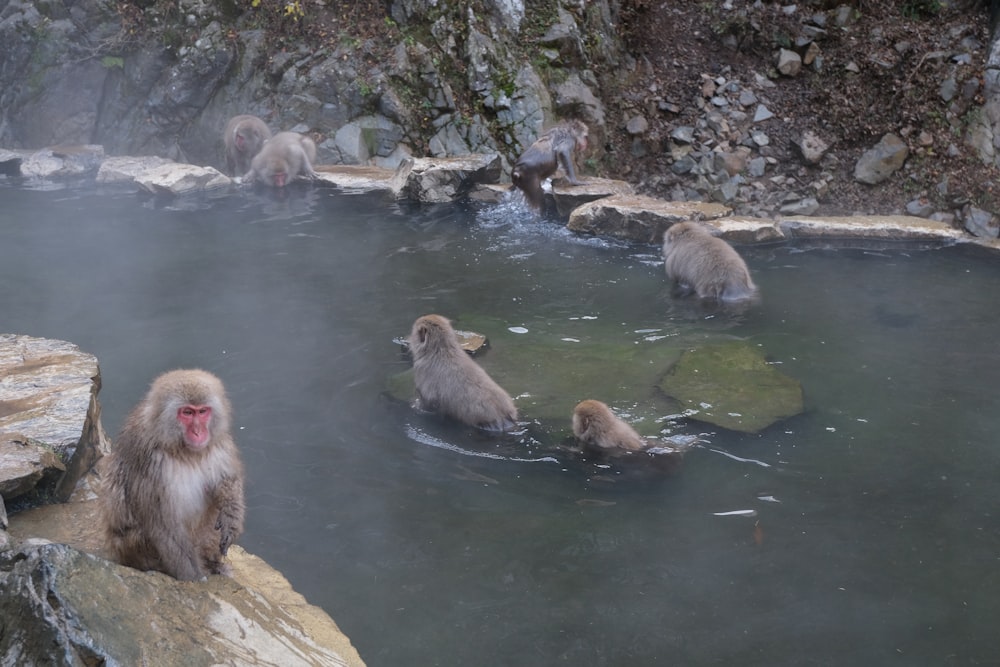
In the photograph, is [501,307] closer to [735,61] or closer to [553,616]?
[553,616]

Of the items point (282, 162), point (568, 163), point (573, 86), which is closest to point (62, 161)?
point (282, 162)

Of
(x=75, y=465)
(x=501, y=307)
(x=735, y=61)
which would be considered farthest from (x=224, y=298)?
(x=735, y=61)

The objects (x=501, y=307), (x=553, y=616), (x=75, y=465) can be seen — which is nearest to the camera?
(x=553, y=616)

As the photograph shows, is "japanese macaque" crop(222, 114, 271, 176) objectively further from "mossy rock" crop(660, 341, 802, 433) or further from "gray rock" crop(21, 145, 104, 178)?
"mossy rock" crop(660, 341, 802, 433)

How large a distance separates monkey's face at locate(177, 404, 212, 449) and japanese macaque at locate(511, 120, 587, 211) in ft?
24.7

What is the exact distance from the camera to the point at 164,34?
44.3 feet

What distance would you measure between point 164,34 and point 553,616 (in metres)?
12.4

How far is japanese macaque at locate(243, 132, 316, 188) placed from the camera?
10.9 metres

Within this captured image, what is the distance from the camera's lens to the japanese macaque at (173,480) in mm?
2967

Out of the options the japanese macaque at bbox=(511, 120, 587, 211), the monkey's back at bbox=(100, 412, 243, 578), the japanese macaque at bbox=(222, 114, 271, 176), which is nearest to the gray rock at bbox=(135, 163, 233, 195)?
the japanese macaque at bbox=(222, 114, 271, 176)

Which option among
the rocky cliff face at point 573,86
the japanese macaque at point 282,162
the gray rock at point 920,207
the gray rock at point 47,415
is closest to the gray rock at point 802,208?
the rocky cliff face at point 573,86

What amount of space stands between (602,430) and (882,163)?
25.0ft

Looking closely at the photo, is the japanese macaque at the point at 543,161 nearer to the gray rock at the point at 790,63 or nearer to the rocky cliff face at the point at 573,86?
the rocky cliff face at the point at 573,86

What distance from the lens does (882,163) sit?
1084 centimetres
